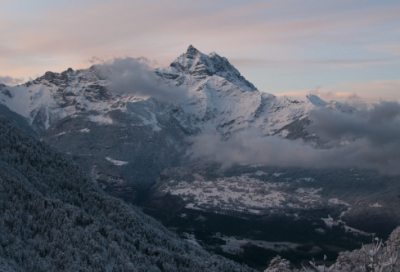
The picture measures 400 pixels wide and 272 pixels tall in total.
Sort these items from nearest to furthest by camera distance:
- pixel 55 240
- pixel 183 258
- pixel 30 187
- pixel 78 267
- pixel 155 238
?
pixel 78 267 < pixel 55 240 < pixel 30 187 < pixel 183 258 < pixel 155 238

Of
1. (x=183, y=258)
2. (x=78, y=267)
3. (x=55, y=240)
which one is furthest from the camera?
(x=183, y=258)

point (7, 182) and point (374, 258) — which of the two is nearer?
point (374, 258)

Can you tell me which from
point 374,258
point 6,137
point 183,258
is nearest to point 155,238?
point 183,258

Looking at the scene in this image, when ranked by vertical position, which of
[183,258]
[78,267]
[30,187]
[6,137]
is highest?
[6,137]

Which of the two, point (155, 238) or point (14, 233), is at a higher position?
point (14, 233)

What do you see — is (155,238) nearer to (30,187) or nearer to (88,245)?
(88,245)

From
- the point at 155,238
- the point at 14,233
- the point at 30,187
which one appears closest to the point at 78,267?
the point at 14,233
